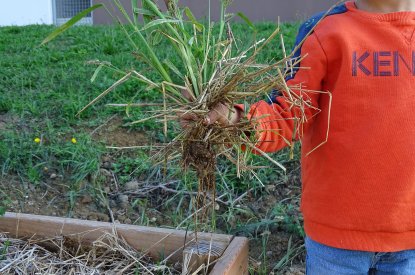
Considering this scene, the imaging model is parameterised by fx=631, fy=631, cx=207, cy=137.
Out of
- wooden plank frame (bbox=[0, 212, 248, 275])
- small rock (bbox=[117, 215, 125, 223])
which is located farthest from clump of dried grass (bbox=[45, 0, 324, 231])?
small rock (bbox=[117, 215, 125, 223])

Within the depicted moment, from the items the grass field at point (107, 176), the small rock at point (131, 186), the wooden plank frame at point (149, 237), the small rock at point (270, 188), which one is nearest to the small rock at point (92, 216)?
the grass field at point (107, 176)

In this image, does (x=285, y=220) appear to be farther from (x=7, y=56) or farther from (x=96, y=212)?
(x=7, y=56)

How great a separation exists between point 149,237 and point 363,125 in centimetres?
84

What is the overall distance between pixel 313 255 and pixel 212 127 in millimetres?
553

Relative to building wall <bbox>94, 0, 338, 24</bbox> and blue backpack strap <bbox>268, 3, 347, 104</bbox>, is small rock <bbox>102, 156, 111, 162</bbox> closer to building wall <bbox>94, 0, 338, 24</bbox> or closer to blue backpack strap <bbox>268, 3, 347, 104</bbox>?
blue backpack strap <bbox>268, 3, 347, 104</bbox>

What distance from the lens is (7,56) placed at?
16.8 feet

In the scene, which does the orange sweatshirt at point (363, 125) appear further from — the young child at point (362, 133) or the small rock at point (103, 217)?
the small rock at point (103, 217)

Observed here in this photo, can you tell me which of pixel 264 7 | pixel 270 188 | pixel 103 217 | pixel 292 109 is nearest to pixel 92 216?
pixel 103 217

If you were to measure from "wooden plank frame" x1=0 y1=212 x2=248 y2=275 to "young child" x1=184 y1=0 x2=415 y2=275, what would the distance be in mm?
304

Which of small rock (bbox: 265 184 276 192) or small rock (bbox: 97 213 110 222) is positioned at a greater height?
small rock (bbox: 265 184 276 192)

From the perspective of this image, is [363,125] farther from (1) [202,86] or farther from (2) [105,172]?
(2) [105,172]

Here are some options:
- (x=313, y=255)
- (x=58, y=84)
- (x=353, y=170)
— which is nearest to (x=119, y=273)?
(x=313, y=255)

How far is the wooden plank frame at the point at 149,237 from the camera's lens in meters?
1.96

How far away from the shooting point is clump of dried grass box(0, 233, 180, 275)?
2094 mm
